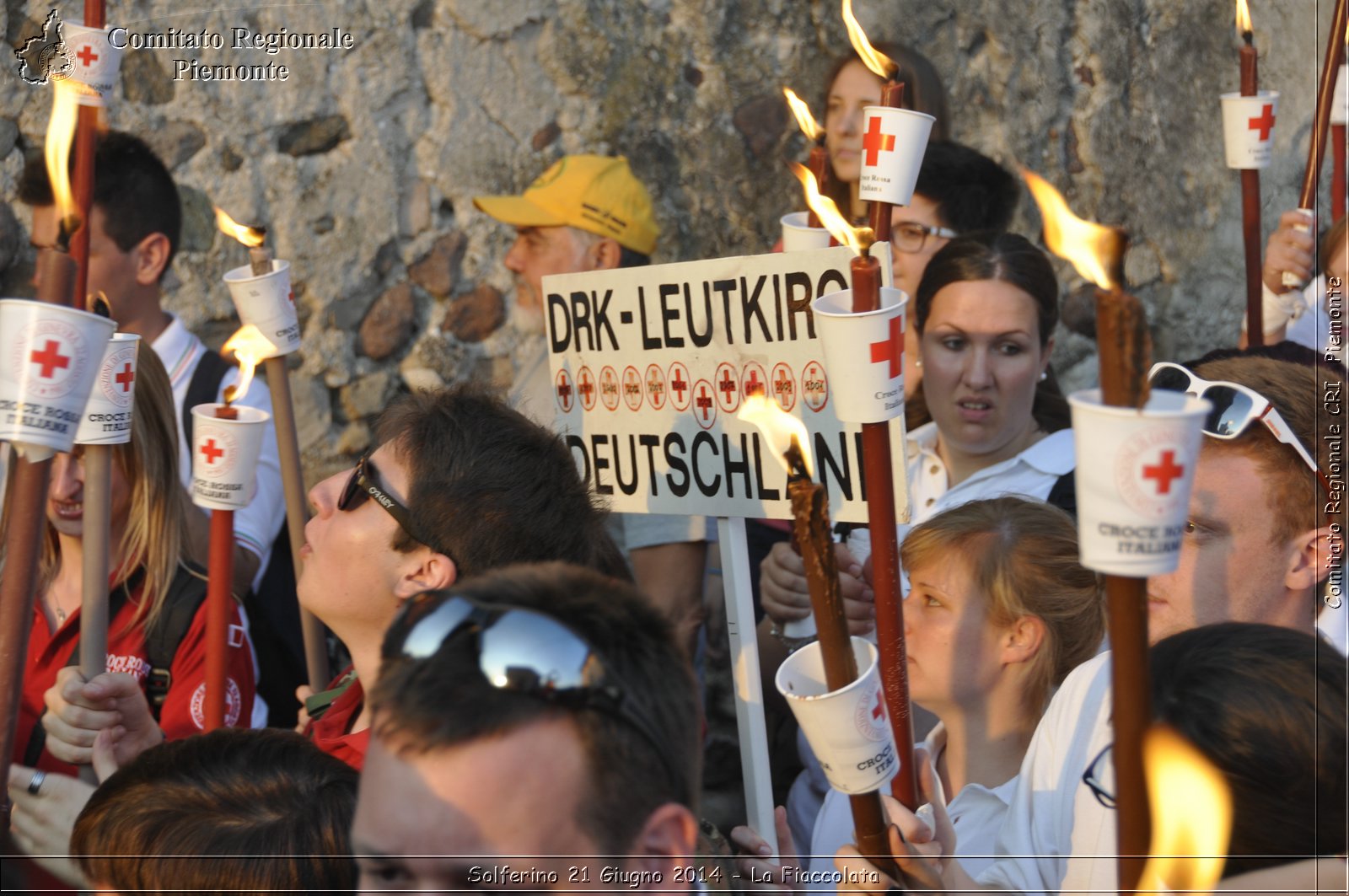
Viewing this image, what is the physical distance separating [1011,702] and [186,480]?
6.71 feet

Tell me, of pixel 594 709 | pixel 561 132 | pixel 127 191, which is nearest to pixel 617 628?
pixel 594 709

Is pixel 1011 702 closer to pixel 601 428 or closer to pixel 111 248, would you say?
pixel 601 428

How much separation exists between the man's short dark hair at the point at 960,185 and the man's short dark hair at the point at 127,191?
1979 mm

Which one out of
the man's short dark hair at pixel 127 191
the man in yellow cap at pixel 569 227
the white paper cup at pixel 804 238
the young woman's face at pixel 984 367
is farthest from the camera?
the man in yellow cap at pixel 569 227

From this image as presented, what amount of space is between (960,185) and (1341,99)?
0.93 metres

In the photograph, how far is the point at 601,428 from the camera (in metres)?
2.65

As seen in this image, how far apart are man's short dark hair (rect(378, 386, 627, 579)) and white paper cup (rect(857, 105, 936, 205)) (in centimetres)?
67

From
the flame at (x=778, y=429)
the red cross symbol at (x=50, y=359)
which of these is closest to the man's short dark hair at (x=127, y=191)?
the red cross symbol at (x=50, y=359)

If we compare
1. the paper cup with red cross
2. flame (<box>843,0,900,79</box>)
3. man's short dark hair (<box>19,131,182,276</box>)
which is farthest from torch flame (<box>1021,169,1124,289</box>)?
man's short dark hair (<box>19,131,182,276</box>)

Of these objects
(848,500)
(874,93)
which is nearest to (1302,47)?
(874,93)

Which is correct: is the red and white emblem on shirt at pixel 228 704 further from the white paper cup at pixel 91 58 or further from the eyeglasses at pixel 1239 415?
the eyeglasses at pixel 1239 415

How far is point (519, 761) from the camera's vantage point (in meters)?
1.24

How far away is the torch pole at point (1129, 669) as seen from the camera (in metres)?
0.93

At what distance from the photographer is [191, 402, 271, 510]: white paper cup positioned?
2010 millimetres
